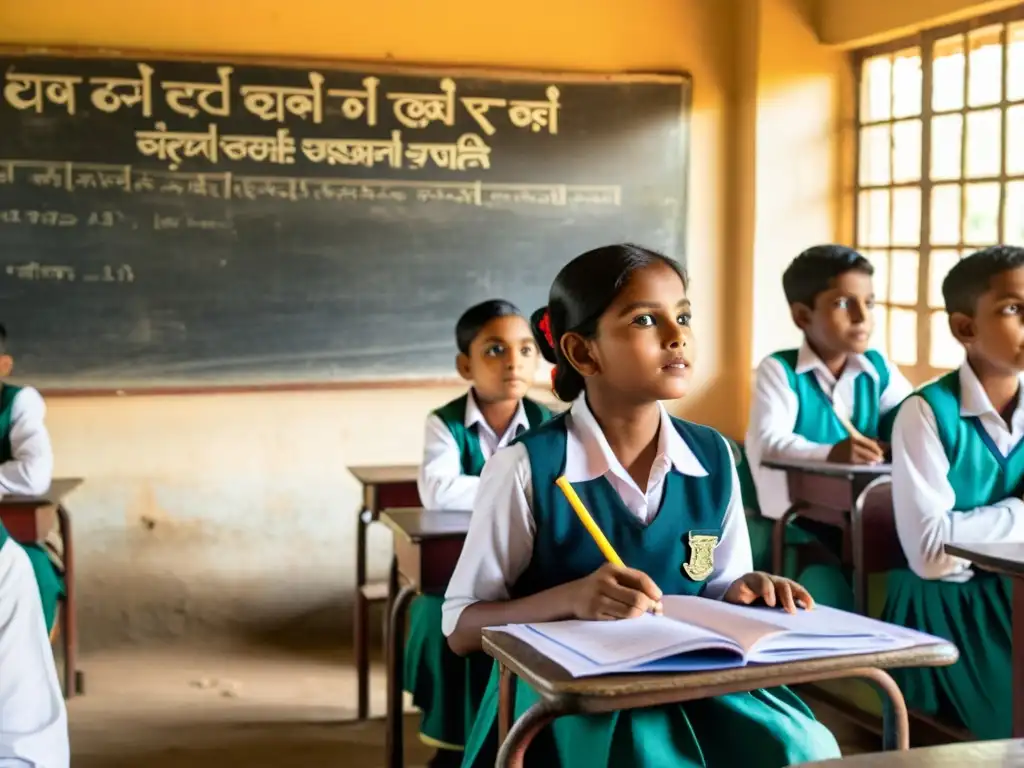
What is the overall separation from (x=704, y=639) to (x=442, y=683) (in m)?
1.50

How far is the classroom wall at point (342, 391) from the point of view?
439cm

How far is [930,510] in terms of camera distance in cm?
262

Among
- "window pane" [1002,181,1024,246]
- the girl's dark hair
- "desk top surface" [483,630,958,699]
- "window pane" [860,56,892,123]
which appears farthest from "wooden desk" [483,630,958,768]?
"window pane" [860,56,892,123]

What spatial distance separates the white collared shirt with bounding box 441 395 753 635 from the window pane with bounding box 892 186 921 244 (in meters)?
3.13

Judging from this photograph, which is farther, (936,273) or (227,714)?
(936,273)

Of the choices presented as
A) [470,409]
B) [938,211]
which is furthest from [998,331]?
[938,211]

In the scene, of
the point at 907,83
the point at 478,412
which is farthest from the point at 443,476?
the point at 907,83

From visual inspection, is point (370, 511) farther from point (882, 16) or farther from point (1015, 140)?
point (882, 16)

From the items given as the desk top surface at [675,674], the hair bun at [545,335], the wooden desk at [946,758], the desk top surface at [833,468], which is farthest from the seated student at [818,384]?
the wooden desk at [946,758]

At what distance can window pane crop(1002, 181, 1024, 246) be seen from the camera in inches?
161

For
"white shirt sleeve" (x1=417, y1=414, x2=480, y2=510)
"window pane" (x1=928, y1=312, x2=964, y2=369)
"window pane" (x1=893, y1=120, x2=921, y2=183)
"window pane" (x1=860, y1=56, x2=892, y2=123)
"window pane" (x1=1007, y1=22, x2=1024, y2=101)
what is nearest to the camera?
"white shirt sleeve" (x1=417, y1=414, x2=480, y2=510)

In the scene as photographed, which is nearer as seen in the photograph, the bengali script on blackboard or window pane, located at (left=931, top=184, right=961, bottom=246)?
the bengali script on blackboard

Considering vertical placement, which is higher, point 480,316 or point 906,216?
point 906,216

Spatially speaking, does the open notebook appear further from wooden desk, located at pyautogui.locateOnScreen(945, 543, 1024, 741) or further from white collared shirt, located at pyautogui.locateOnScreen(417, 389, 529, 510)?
white collared shirt, located at pyautogui.locateOnScreen(417, 389, 529, 510)
